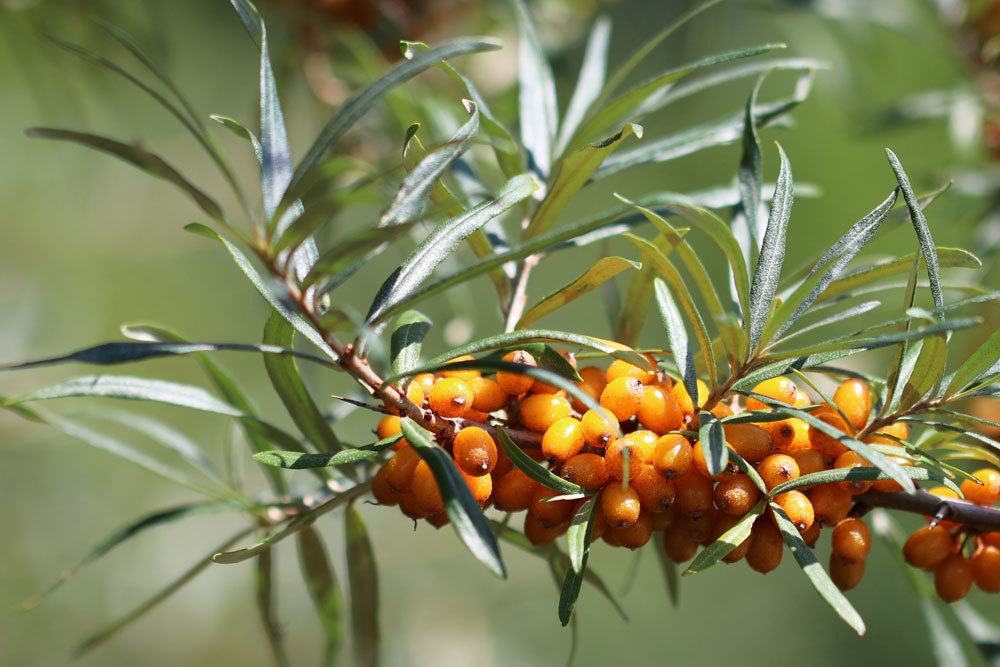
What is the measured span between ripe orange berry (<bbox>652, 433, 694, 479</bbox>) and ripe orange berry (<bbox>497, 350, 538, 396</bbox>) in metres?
0.10

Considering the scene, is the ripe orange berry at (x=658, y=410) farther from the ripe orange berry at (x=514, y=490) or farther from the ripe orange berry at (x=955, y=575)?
the ripe orange berry at (x=955, y=575)

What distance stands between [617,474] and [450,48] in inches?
11.7

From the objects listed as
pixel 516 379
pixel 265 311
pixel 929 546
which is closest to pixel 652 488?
pixel 516 379

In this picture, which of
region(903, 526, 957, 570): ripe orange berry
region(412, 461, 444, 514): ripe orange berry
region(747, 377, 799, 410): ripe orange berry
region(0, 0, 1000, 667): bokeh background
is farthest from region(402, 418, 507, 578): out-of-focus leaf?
region(0, 0, 1000, 667): bokeh background

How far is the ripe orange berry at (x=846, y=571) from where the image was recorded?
644mm

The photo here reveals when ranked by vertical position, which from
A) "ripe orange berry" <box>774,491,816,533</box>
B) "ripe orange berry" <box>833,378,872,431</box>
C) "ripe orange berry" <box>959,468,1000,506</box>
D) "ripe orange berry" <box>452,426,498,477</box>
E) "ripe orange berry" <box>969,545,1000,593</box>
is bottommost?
"ripe orange berry" <box>969,545,1000,593</box>

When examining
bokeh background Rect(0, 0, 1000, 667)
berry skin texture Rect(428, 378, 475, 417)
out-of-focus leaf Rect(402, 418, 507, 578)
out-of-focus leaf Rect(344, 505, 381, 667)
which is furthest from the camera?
bokeh background Rect(0, 0, 1000, 667)

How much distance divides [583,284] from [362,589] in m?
0.34

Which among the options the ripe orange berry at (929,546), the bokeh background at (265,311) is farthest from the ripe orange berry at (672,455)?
the bokeh background at (265,311)

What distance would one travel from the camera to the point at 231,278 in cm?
246

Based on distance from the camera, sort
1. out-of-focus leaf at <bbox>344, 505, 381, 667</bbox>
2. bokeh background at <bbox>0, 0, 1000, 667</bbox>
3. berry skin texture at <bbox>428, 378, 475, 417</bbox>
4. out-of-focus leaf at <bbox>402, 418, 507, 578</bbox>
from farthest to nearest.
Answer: bokeh background at <bbox>0, 0, 1000, 667</bbox> → out-of-focus leaf at <bbox>344, 505, 381, 667</bbox> → berry skin texture at <bbox>428, 378, 475, 417</bbox> → out-of-focus leaf at <bbox>402, 418, 507, 578</bbox>

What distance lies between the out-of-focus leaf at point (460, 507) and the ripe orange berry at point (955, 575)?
39 centimetres

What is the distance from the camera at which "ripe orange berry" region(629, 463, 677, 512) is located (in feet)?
1.92

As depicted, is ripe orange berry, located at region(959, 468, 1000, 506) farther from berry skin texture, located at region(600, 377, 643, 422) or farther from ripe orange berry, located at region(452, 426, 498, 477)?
ripe orange berry, located at region(452, 426, 498, 477)
